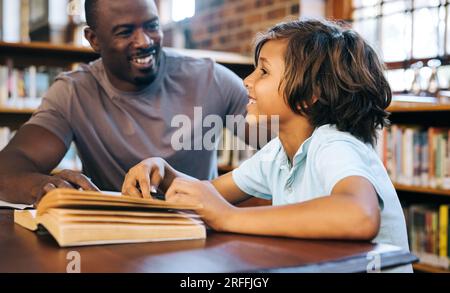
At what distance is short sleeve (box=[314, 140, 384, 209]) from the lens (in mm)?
847

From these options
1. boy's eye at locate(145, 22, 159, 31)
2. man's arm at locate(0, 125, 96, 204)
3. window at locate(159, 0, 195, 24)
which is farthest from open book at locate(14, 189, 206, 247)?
window at locate(159, 0, 195, 24)

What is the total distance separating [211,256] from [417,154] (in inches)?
84.0

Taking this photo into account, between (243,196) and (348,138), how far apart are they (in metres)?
0.40

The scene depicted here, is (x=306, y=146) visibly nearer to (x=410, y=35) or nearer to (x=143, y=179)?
(x=143, y=179)

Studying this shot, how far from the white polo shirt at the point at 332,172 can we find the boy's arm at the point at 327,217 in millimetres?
38

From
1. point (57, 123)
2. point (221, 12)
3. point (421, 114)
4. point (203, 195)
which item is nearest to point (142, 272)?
point (203, 195)

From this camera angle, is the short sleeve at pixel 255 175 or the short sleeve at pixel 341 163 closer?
the short sleeve at pixel 341 163

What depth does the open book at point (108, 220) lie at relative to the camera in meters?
0.75

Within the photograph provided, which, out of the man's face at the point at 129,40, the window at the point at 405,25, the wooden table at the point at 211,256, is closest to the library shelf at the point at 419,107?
the window at the point at 405,25

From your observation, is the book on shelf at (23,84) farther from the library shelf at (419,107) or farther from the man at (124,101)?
the library shelf at (419,107)

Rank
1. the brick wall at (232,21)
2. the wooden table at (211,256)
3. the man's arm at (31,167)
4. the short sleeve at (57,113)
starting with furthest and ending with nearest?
1. the brick wall at (232,21)
2. the short sleeve at (57,113)
3. the man's arm at (31,167)
4. the wooden table at (211,256)

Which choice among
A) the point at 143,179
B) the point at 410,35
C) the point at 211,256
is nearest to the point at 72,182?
the point at 143,179

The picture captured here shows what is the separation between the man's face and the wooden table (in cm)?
103

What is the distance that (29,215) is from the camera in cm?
93
